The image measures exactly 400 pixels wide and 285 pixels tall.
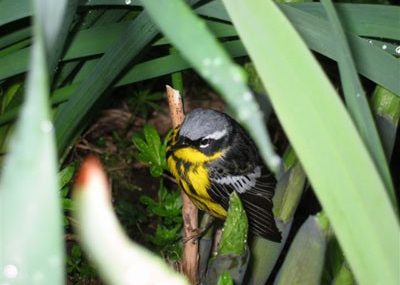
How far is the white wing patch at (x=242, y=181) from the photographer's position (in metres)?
1.23

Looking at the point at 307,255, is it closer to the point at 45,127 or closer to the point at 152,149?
the point at 45,127

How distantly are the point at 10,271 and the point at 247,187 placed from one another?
3.12ft

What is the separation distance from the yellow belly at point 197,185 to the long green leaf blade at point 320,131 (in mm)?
798

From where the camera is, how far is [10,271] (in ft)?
1.01

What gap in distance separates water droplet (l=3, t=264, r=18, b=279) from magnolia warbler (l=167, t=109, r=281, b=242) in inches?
30.4

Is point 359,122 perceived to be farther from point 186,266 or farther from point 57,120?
point 186,266

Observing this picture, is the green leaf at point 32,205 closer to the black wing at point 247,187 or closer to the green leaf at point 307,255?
the green leaf at point 307,255

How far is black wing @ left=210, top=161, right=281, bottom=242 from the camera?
117cm

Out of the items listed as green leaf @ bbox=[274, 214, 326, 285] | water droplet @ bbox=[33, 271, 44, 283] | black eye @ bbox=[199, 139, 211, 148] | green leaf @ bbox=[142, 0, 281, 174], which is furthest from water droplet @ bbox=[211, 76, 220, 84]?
black eye @ bbox=[199, 139, 211, 148]

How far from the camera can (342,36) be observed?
0.48 m

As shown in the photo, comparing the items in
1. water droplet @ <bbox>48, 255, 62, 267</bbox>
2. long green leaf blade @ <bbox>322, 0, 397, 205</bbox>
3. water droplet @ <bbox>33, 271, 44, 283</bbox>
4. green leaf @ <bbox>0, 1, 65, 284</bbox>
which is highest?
green leaf @ <bbox>0, 1, 65, 284</bbox>

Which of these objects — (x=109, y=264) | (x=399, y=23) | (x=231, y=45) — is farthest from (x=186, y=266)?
(x=109, y=264)

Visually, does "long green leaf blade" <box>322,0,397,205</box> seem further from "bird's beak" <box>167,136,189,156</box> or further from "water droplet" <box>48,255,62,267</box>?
"bird's beak" <box>167,136,189,156</box>

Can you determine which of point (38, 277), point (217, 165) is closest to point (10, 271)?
point (38, 277)
